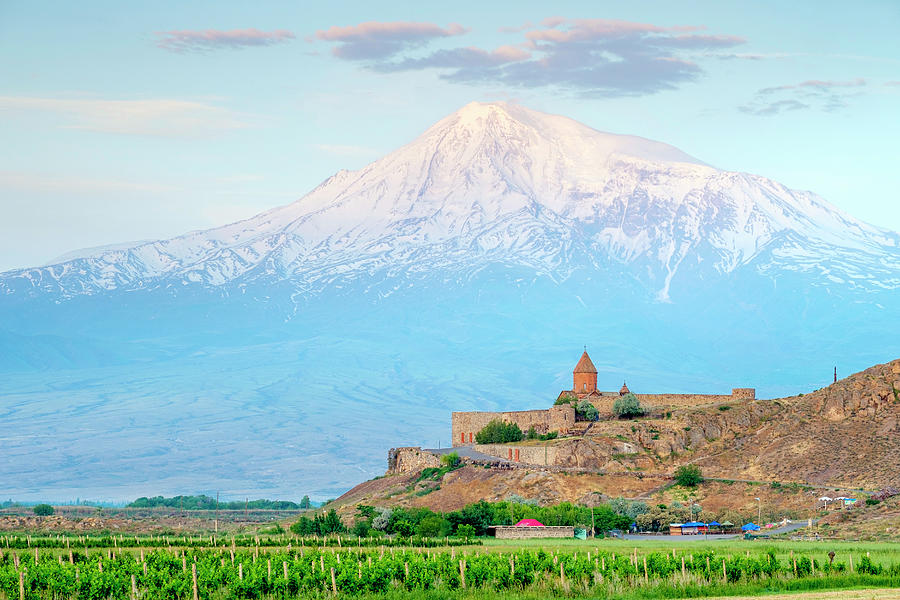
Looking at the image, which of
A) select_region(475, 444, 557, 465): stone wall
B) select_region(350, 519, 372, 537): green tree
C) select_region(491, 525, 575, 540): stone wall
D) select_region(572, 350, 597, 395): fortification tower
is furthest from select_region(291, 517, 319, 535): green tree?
select_region(572, 350, 597, 395): fortification tower

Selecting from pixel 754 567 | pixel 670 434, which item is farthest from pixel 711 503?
pixel 754 567

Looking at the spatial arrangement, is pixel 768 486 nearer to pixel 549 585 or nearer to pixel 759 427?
pixel 759 427

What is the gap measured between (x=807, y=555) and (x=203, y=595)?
25572 mm

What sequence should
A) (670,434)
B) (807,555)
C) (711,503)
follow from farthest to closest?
(670,434), (711,503), (807,555)

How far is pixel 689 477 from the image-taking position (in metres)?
89.6

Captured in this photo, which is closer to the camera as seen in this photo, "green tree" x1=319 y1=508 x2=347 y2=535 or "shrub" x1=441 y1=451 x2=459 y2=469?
"green tree" x1=319 y1=508 x2=347 y2=535

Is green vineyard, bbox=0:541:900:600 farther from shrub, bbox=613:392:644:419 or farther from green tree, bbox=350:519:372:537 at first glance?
shrub, bbox=613:392:644:419

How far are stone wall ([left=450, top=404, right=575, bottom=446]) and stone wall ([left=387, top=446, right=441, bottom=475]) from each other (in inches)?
168

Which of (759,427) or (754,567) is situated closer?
(754,567)

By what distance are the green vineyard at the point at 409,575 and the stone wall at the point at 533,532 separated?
813 inches

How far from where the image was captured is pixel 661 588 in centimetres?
4662

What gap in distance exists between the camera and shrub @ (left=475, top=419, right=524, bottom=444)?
10488 centimetres

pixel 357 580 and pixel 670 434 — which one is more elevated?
pixel 670 434

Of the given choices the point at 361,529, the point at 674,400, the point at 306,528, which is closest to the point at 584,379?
the point at 674,400
